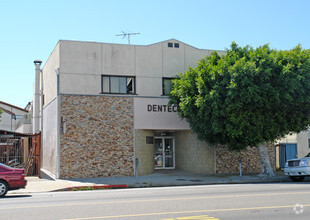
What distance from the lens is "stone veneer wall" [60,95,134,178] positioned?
806 inches

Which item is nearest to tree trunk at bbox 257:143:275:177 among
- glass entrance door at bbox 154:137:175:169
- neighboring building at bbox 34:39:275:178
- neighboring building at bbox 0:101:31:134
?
neighboring building at bbox 34:39:275:178

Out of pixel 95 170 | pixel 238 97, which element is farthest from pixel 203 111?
pixel 95 170

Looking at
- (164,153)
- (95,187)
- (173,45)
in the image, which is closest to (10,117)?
Result: (164,153)

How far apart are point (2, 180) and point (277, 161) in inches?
764

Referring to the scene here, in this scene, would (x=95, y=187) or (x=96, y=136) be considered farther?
(x=96, y=136)

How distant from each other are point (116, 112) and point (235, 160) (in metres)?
8.50

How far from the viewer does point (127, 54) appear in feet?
71.9

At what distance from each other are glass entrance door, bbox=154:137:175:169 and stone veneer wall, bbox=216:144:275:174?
12.1 feet

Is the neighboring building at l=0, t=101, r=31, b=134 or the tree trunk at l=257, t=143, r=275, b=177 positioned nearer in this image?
the tree trunk at l=257, t=143, r=275, b=177

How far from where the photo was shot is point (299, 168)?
56.5 ft

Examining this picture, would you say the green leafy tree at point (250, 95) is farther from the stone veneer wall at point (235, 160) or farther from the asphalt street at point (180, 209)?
the asphalt street at point (180, 209)

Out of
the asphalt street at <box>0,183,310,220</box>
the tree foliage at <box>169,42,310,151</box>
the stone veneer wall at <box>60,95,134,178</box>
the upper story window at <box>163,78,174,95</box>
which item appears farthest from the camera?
the upper story window at <box>163,78,174,95</box>

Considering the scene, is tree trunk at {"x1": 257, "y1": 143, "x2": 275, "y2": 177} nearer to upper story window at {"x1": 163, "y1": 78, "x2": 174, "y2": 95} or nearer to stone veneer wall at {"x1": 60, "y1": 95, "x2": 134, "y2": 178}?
upper story window at {"x1": 163, "y1": 78, "x2": 174, "y2": 95}

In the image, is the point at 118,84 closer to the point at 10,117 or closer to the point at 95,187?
the point at 95,187
